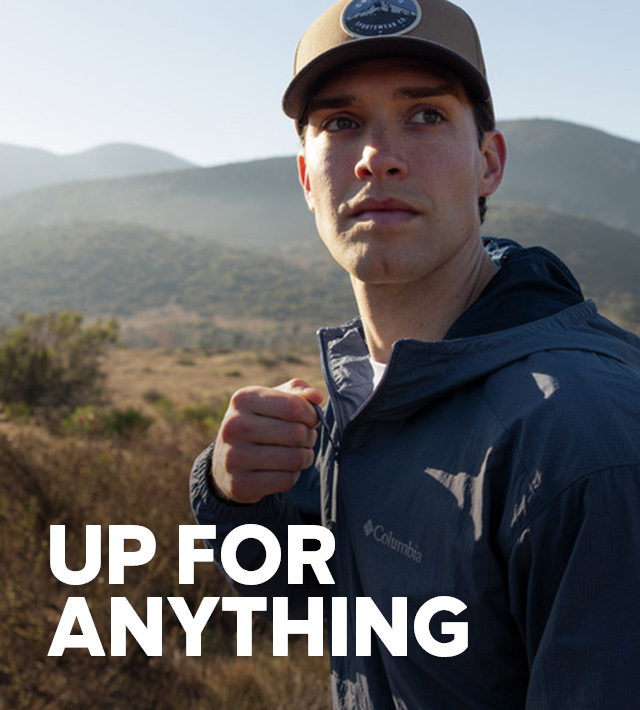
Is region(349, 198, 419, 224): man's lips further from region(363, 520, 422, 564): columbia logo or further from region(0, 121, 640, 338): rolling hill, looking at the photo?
region(0, 121, 640, 338): rolling hill

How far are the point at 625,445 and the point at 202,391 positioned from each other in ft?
62.6

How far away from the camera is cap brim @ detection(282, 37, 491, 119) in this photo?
1.49 meters

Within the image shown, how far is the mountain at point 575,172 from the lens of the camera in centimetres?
14388

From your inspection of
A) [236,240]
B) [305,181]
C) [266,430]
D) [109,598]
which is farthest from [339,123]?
[236,240]

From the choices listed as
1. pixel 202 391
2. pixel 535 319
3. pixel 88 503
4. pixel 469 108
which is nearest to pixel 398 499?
pixel 535 319

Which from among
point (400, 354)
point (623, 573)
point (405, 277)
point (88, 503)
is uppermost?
point (405, 277)

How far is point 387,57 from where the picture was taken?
1.53 m

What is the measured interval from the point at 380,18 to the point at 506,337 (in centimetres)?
80

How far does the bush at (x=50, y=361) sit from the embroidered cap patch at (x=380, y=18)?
493 inches

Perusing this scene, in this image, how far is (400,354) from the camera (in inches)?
51.6

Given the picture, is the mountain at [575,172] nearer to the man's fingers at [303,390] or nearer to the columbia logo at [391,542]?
the man's fingers at [303,390]

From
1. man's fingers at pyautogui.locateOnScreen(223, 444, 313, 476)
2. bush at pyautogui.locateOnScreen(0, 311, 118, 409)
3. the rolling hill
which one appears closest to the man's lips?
man's fingers at pyautogui.locateOnScreen(223, 444, 313, 476)

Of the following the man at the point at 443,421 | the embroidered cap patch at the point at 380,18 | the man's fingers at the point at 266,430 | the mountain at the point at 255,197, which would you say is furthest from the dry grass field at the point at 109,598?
the mountain at the point at 255,197

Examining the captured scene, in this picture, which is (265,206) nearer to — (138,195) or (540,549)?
(138,195)
